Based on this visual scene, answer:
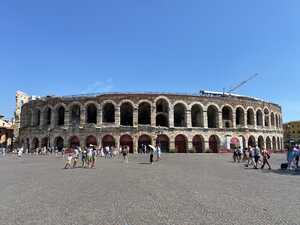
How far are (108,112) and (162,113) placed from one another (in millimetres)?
8879

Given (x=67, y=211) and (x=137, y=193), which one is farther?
(x=137, y=193)

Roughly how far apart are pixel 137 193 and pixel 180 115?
3676cm

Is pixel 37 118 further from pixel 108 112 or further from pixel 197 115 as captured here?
pixel 197 115

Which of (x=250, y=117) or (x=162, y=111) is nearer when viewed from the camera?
(x=162, y=111)

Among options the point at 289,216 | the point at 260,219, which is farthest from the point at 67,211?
the point at 289,216

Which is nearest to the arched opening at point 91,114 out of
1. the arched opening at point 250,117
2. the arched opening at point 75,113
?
the arched opening at point 75,113

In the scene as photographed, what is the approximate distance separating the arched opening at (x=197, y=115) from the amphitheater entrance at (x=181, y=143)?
370 cm

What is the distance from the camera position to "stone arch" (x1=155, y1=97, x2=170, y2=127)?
40.9m

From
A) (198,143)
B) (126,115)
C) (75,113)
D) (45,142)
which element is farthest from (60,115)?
(198,143)

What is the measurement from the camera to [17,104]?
53875mm

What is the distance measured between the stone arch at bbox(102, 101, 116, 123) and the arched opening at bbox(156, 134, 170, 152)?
7750 mm

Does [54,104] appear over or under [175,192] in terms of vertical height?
over

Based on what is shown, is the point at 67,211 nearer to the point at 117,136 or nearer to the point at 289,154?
the point at 289,154

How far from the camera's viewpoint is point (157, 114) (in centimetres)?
4162
